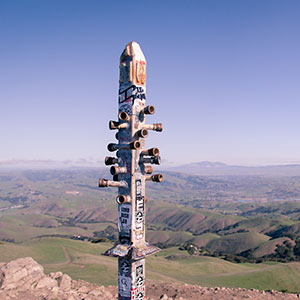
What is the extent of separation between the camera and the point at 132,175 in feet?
34.2

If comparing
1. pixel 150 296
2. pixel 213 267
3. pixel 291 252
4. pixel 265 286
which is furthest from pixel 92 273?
pixel 291 252

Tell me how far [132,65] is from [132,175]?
12.2 ft

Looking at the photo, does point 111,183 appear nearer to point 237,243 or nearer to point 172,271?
point 172,271

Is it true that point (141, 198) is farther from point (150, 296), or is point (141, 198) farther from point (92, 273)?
point (92, 273)

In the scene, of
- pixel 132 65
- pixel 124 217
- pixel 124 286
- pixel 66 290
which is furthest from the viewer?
pixel 66 290

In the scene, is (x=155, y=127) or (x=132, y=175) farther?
(x=155, y=127)

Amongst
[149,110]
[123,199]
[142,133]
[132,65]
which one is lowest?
[123,199]

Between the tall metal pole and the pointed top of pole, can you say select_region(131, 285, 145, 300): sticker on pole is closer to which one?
the tall metal pole

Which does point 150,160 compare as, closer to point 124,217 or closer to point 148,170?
point 148,170

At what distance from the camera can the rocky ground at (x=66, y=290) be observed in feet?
67.6

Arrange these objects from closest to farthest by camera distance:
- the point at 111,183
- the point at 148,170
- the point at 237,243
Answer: the point at 111,183 < the point at 148,170 < the point at 237,243

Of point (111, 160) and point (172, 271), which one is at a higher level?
point (111, 160)

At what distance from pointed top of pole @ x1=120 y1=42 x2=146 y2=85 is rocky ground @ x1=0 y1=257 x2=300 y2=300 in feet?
48.5

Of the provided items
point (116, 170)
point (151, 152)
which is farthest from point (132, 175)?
point (151, 152)
